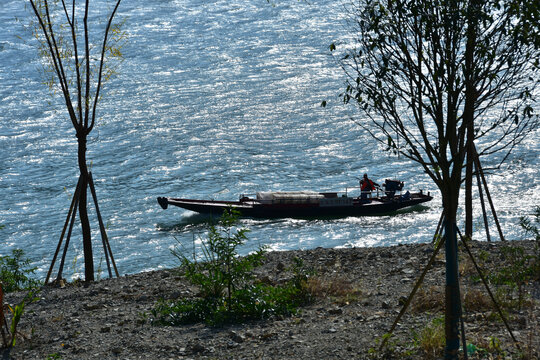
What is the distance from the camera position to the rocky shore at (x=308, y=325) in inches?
302

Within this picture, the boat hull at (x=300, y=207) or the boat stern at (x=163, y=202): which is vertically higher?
the boat stern at (x=163, y=202)

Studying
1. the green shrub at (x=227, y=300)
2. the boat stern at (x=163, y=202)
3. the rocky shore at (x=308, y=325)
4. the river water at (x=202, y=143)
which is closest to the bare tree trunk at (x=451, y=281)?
the rocky shore at (x=308, y=325)

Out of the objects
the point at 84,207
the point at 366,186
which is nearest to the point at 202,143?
the point at 366,186

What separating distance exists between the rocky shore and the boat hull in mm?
13173

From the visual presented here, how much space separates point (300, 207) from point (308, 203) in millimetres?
351

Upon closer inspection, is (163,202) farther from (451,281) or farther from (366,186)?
(451,281)

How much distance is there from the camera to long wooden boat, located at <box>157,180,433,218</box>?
2505 cm

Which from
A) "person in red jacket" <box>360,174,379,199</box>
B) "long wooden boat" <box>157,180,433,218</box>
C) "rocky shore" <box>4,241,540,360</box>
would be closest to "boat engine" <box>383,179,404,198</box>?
"long wooden boat" <box>157,180,433,218</box>

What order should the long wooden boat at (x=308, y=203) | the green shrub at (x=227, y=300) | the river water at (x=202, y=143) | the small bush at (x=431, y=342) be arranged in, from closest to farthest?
the small bush at (x=431, y=342) < the green shrub at (x=227, y=300) < the river water at (x=202, y=143) < the long wooden boat at (x=308, y=203)

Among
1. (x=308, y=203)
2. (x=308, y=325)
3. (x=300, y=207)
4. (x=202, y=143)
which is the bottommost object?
(x=308, y=325)

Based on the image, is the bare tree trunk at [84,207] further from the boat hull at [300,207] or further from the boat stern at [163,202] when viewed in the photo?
the boat stern at [163,202]

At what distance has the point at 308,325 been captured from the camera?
8625mm

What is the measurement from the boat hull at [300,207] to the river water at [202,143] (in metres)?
0.44

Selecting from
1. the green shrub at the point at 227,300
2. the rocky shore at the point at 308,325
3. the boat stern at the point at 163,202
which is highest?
the boat stern at the point at 163,202
